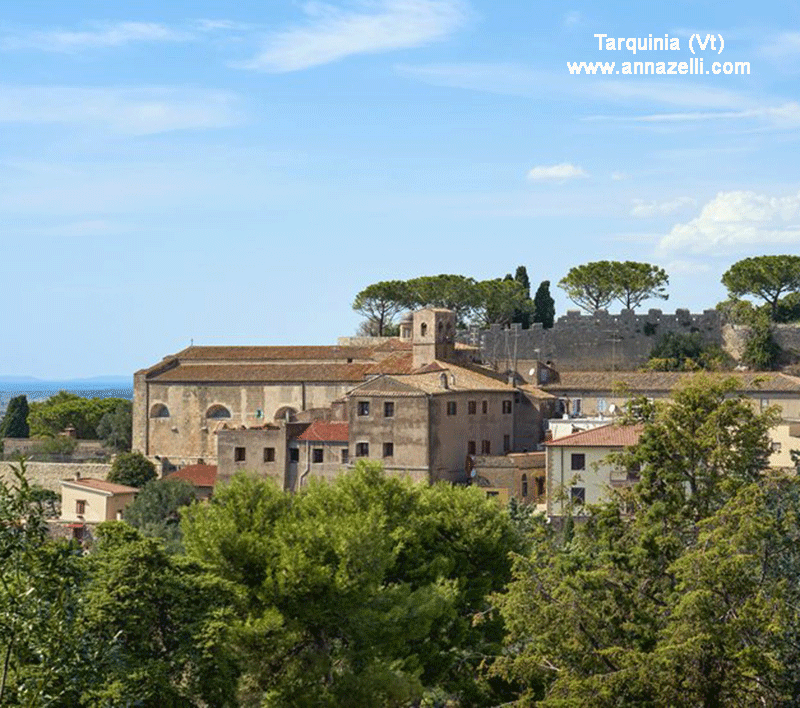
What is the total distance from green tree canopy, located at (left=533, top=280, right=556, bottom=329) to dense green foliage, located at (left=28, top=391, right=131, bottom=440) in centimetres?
2356

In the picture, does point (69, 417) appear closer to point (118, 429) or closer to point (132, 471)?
point (118, 429)

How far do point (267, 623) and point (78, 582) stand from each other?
953 centimetres

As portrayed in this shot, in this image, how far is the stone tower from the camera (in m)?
68.2

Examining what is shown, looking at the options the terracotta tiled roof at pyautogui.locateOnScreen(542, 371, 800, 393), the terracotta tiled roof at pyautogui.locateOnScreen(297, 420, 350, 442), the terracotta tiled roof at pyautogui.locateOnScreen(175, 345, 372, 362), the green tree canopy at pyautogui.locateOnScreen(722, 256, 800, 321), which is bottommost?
the terracotta tiled roof at pyautogui.locateOnScreen(297, 420, 350, 442)

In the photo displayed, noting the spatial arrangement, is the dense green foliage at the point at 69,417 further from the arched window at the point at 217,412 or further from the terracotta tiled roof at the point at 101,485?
the terracotta tiled roof at the point at 101,485

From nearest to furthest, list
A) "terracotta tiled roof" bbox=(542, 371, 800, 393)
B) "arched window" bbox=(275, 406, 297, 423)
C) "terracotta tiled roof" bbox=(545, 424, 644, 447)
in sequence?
"terracotta tiled roof" bbox=(545, 424, 644, 447), "terracotta tiled roof" bbox=(542, 371, 800, 393), "arched window" bbox=(275, 406, 297, 423)

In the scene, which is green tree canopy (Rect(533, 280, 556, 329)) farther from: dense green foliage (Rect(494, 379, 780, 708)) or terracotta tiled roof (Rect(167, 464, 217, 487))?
dense green foliage (Rect(494, 379, 780, 708))

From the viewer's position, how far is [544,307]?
8638cm

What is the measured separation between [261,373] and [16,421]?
23.0m

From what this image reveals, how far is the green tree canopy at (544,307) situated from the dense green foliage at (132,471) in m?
24.4

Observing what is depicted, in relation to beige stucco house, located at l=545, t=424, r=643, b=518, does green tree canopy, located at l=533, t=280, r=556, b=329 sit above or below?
above

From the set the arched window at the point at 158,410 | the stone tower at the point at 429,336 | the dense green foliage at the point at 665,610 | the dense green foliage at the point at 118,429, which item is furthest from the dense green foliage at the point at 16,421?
the dense green foliage at the point at 665,610

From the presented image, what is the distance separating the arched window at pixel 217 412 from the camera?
73.4m

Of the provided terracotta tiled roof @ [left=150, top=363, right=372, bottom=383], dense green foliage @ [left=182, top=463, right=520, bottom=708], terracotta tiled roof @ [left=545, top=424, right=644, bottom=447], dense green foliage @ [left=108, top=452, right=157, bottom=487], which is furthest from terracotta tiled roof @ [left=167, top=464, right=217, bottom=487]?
dense green foliage @ [left=182, top=463, right=520, bottom=708]
